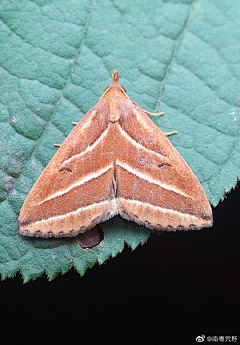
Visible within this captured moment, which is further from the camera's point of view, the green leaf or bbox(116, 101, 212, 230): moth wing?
the green leaf

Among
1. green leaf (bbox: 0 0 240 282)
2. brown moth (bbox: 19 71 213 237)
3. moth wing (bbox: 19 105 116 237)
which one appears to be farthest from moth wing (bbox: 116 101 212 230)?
green leaf (bbox: 0 0 240 282)

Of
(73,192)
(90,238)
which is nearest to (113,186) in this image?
(73,192)

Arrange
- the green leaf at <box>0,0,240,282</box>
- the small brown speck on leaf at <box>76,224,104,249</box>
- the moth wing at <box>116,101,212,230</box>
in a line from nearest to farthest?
the moth wing at <box>116,101,212,230</box>
the small brown speck on leaf at <box>76,224,104,249</box>
the green leaf at <box>0,0,240,282</box>

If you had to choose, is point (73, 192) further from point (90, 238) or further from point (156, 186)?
point (156, 186)

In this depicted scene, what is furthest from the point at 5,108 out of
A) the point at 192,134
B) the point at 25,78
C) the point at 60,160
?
the point at 192,134

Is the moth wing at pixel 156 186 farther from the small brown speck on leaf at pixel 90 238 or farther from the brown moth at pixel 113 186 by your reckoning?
the small brown speck on leaf at pixel 90 238

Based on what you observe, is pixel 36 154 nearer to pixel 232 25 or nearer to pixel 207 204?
pixel 207 204

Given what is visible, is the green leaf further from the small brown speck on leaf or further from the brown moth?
the small brown speck on leaf

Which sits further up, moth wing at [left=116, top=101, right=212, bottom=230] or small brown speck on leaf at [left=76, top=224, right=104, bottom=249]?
moth wing at [left=116, top=101, right=212, bottom=230]

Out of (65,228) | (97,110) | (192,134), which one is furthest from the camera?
(192,134)
